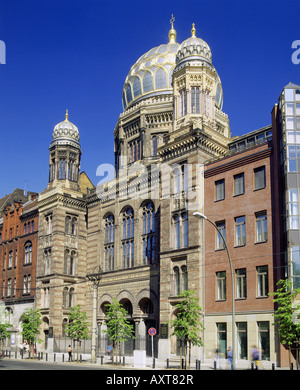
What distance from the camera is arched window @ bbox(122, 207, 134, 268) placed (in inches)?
2197

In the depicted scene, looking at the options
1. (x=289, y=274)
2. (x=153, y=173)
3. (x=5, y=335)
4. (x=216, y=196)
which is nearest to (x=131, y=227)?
(x=153, y=173)

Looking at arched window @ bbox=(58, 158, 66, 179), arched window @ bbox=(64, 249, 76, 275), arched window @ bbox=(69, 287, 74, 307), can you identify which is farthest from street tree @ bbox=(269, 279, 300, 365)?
arched window @ bbox=(58, 158, 66, 179)

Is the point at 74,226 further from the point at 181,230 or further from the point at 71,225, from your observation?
the point at 181,230

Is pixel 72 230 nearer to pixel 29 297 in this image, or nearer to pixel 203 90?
pixel 29 297

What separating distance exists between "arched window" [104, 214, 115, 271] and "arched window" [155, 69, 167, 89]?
63.9ft

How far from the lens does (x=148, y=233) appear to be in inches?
2115

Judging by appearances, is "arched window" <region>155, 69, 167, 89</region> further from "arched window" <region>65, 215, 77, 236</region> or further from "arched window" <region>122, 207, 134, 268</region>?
"arched window" <region>65, 215, 77, 236</region>

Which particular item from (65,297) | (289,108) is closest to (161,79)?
(65,297)

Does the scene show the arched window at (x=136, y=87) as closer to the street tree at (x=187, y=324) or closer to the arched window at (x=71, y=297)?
the arched window at (x=71, y=297)

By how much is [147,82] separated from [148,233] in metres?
24.2

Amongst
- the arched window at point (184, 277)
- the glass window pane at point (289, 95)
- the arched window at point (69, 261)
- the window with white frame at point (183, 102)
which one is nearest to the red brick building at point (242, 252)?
the arched window at point (184, 277)

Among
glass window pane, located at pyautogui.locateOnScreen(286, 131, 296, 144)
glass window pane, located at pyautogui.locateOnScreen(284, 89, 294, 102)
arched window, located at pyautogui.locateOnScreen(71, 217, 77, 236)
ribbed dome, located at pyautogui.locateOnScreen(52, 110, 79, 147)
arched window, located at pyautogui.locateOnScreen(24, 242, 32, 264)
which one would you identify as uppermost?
ribbed dome, located at pyautogui.locateOnScreen(52, 110, 79, 147)

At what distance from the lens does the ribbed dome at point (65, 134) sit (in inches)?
2584

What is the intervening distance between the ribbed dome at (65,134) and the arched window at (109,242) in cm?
1248
